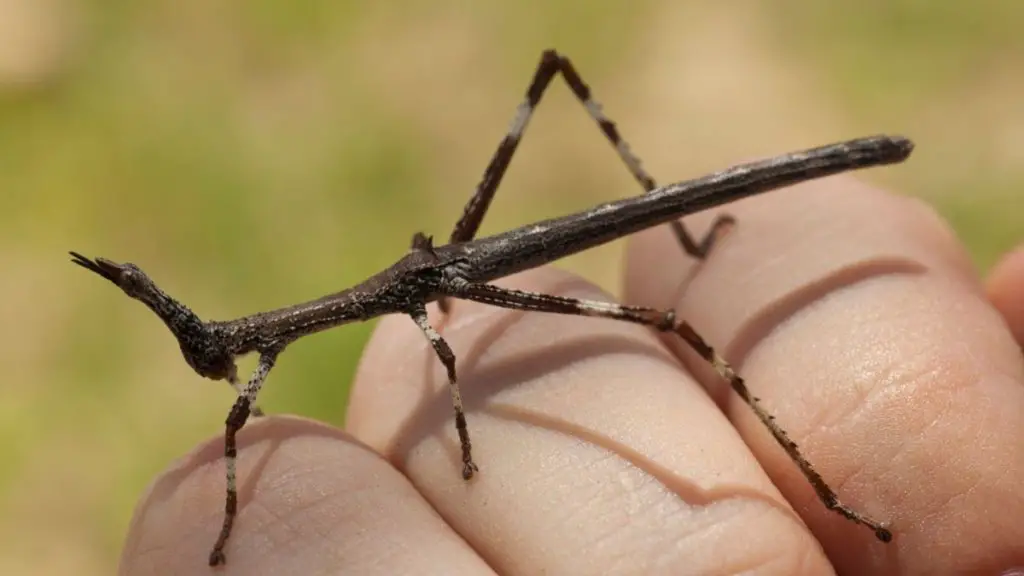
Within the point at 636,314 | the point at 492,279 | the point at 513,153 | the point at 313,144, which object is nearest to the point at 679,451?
the point at 636,314

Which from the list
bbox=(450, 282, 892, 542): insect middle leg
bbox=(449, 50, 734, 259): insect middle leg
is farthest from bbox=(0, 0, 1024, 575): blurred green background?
bbox=(450, 282, 892, 542): insect middle leg

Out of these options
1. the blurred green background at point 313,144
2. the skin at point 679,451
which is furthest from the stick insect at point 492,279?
the blurred green background at point 313,144

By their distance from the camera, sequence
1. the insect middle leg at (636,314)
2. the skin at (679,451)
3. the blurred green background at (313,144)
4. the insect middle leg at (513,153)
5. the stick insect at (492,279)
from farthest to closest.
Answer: the blurred green background at (313,144)
the insect middle leg at (513,153)
the stick insect at (492,279)
the insect middle leg at (636,314)
the skin at (679,451)

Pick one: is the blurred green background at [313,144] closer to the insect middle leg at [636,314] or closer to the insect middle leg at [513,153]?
the insect middle leg at [513,153]

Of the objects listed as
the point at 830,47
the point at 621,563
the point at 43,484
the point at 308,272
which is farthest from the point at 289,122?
the point at 621,563

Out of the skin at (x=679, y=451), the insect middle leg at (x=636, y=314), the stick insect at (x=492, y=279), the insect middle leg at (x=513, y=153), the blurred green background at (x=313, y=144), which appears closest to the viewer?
the skin at (x=679, y=451)

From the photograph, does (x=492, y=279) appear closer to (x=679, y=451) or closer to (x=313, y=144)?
(x=679, y=451)

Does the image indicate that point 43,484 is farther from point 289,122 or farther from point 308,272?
point 289,122
